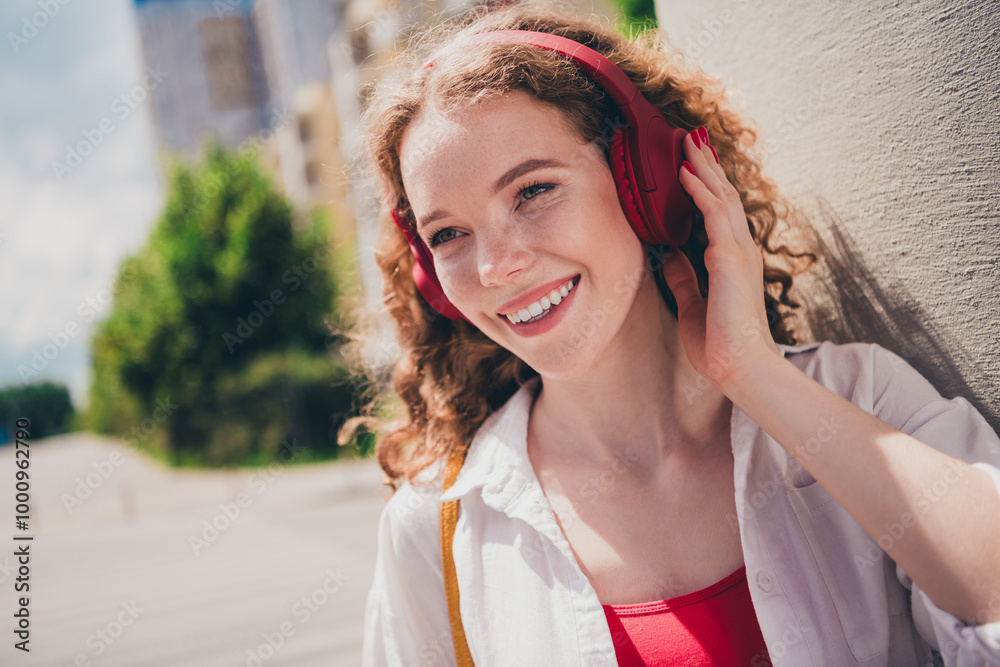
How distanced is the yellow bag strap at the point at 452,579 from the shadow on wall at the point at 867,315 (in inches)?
40.8

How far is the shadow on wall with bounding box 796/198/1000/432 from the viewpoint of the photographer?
4.55 ft

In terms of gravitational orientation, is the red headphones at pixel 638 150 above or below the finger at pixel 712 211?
above

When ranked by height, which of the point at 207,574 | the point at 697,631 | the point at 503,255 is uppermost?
the point at 503,255

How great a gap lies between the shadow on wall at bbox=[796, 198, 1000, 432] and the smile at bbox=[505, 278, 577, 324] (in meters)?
0.71

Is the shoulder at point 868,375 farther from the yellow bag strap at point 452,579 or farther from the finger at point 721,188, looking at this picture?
the yellow bag strap at point 452,579

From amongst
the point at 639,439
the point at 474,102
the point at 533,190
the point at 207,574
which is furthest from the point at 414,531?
the point at 207,574

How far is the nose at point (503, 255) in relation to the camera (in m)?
1.39

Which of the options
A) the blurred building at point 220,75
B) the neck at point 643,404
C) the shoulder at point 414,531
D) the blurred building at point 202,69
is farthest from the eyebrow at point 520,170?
the blurred building at point 202,69

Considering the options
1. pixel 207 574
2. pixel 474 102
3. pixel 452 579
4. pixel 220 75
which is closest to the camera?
pixel 474 102

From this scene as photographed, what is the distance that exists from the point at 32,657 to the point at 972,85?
348 inches

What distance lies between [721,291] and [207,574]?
9333mm

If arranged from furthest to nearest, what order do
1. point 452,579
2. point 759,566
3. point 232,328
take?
point 232,328 → point 452,579 → point 759,566

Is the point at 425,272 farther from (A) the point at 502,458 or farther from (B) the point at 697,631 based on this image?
(B) the point at 697,631

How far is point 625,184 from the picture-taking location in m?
1.45
